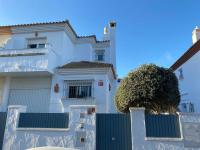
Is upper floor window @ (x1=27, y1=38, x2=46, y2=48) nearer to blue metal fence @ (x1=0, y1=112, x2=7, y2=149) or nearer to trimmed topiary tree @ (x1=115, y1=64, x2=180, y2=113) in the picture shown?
blue metal fence @ (x1=0, y1=112, x2=7, y2=149)

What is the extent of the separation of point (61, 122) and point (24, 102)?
6473 millimetres

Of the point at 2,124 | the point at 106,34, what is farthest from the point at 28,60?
the point at 106,34

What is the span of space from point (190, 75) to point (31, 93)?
46.3 ft

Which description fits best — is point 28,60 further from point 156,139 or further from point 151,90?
point 156,139

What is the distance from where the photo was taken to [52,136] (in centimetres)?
941

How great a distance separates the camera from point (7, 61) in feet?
48.7

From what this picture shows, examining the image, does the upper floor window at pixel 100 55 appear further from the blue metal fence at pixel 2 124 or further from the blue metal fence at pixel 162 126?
the blue metal fence at pixel 162 126

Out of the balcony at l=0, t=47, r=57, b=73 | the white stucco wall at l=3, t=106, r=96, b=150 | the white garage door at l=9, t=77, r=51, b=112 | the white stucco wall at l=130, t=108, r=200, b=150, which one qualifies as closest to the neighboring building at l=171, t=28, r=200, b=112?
the white stucco wall at l=130, t=108, r=200, b=150

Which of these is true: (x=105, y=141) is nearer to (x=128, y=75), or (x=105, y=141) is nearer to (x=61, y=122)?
(x=61, y=122)

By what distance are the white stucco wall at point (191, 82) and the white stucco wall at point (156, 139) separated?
9901 millimetres

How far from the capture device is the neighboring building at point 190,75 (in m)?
17.6

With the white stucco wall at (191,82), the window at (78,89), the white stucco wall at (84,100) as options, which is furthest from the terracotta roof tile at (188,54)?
the window at (78,89)

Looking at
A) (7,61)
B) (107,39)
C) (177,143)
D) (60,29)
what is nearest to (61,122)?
(177,143)

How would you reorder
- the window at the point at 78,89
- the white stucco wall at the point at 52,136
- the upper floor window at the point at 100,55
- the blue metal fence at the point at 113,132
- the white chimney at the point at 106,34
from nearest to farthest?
the blue metal fence at the point at 113,132
the white stucco wall at the point at 52,136
the window at the point at 78,89
the upper floor window at the point at 100,55
the white chimney at the point at 106,34
